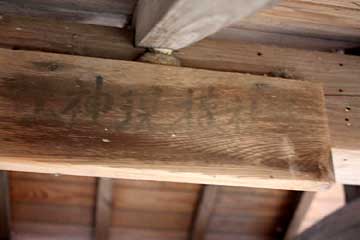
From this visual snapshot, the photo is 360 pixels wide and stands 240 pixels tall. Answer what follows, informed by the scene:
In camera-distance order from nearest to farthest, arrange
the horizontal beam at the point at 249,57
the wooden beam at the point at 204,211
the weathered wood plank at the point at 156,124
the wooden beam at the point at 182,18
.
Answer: the wooden beam at the point at 182,18
the weathered wood plank at the point at 156,124
the horizontal beam at the point at 249,57
the wooden beam at the point at 204,211

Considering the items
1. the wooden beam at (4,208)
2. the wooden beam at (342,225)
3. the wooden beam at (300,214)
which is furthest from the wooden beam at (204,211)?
the wooden beam at (4,208)

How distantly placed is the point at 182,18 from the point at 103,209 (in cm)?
128

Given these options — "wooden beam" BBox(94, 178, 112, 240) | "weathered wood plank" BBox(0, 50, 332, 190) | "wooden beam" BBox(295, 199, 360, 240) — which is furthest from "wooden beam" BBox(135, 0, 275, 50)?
"wooden beam" BBox(94, 178, 112, 240)

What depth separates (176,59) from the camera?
1.22 meters

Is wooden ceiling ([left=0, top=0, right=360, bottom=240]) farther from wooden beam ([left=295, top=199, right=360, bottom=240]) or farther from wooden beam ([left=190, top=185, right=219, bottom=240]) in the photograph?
wooden beam ([left=190, top=185, right=219, bottom=240])

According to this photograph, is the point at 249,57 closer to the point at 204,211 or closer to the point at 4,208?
the point at 204,211

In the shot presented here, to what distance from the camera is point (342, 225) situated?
1.70 metres

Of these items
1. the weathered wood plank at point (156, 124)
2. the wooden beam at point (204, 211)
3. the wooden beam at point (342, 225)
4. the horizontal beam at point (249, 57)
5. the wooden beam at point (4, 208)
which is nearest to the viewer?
the weathered wood plank at point (156, 124)

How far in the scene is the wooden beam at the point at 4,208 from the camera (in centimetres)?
206

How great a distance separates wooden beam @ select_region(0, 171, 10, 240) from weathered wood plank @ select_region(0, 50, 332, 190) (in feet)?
3.27

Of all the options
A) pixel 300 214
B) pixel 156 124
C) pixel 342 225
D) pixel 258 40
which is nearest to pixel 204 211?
pixel 300 214

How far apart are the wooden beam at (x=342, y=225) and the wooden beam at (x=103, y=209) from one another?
2.13 ft

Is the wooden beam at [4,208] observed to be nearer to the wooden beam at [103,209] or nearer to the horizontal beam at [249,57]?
the wooden beam at [103,209]

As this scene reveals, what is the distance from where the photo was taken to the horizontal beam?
1206 millimetres
